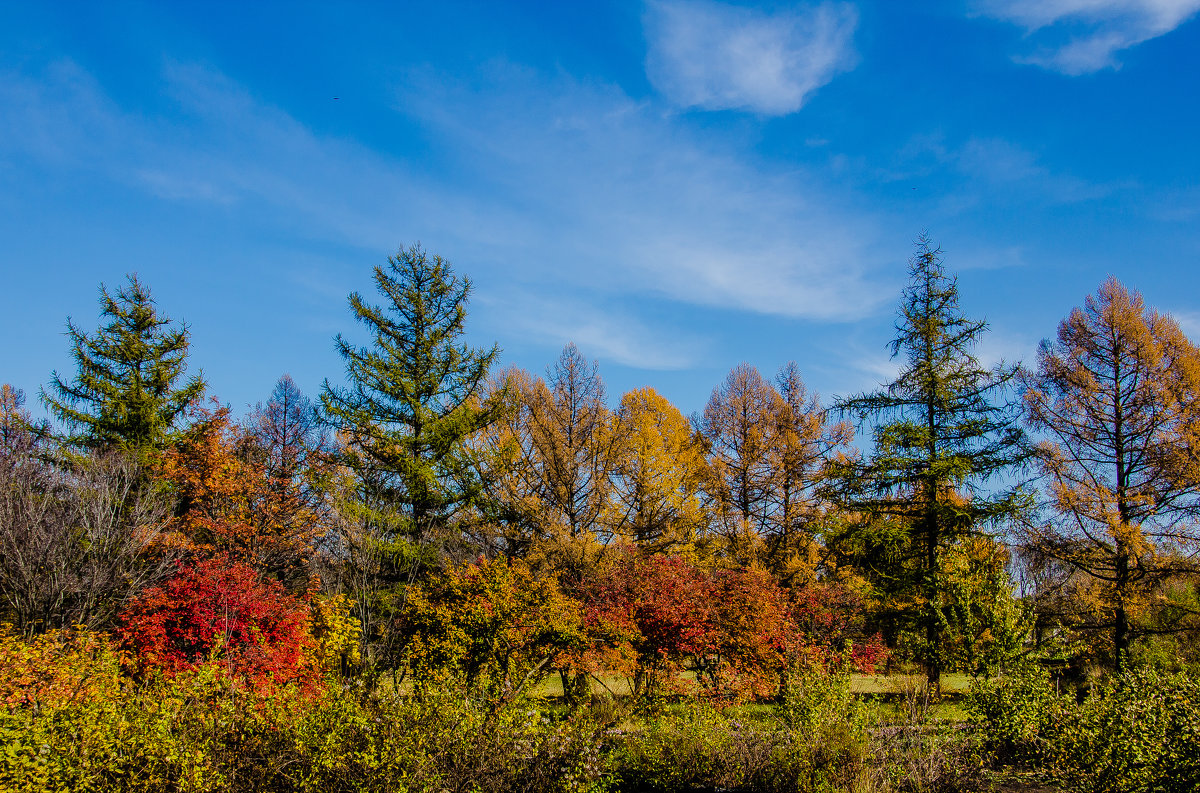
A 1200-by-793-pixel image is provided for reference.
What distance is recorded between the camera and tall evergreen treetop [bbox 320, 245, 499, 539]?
60.7ft

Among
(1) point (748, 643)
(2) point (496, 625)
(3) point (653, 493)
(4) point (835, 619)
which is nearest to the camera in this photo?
(2) point (496, 625)

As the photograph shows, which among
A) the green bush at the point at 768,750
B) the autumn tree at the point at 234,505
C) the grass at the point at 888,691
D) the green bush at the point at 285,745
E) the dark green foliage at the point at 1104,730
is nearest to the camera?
the green bush at the point at 285,745

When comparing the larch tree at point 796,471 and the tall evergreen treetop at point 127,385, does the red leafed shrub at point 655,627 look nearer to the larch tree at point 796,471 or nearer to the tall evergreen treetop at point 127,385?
the larch tree at point 796,471

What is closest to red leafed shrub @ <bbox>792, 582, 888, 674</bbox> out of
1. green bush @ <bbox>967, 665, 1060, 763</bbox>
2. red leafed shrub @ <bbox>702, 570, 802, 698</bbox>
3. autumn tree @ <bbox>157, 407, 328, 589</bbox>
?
red leafed shrub @ <bbox>702, 570, 802, 698</bbox>

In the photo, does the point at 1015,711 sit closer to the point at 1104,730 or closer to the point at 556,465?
the point at 1104,730

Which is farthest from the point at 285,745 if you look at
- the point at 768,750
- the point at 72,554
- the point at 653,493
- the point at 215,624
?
the point at 653,493

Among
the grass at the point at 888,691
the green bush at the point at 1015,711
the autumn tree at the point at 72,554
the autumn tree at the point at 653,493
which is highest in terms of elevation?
the autumn tree at the point at 653,493

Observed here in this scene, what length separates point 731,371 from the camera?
26.8 metres

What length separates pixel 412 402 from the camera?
18984 millimetres

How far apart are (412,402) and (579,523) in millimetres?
7063

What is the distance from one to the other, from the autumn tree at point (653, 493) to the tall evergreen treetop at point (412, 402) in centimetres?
551

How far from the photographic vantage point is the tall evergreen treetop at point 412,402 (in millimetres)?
18516

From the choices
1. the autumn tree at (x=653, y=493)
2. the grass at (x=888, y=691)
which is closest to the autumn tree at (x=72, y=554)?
the grass at (x=888, y=691)

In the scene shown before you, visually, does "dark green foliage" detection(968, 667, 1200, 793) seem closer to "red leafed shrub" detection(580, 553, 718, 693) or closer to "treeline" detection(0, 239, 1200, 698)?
"treeline" detection(0, 239, 1200, 698)
